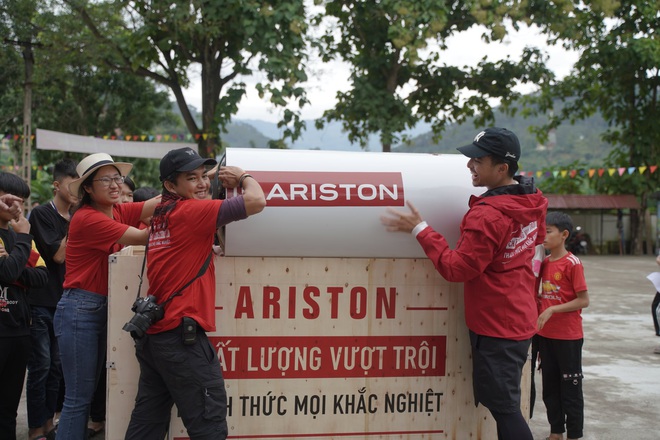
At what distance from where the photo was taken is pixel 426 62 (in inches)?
760

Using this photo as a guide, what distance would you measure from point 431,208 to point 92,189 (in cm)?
188

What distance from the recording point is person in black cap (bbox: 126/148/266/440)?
310 cm

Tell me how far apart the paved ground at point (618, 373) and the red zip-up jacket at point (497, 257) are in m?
2.02

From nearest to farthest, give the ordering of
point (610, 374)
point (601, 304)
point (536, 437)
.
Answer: point (536, 437)
point (610, 374)
point (601, 304)

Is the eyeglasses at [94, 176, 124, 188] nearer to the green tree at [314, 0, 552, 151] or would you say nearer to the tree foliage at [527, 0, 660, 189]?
the green tree at [314, 0, 552, 151]

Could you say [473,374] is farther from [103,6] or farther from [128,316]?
[103,6]

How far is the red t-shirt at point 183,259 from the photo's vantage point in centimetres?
310

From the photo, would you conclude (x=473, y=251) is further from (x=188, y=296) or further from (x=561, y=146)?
(x=561, y=146)

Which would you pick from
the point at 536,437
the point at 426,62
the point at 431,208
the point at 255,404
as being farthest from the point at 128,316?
the point at 426,62

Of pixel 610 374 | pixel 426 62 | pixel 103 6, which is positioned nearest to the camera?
pixel 610 374

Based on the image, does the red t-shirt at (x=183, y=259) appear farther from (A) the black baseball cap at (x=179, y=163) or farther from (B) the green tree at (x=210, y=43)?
(B) the green tree at (x=210, y=43)

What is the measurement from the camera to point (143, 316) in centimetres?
304

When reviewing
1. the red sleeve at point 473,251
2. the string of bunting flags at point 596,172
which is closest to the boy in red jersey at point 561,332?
the red sleeve at point 473,251

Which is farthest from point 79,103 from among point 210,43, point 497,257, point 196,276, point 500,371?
point 500,371
